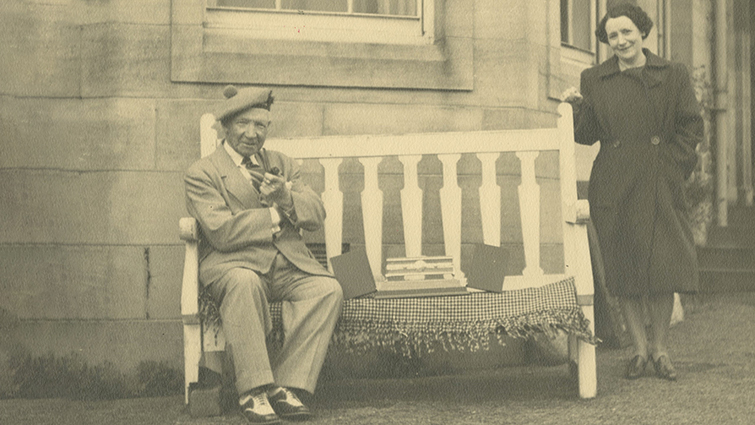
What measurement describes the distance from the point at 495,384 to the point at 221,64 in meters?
2.29

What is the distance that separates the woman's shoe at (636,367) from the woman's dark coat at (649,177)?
0.34m

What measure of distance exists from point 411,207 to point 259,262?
3.70 ft

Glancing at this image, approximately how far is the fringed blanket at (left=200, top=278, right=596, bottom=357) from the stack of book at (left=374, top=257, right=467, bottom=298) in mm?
84

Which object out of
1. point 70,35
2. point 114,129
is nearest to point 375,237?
point 114,129

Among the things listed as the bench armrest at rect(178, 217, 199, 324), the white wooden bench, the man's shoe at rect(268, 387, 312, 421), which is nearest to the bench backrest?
the white wooden bench

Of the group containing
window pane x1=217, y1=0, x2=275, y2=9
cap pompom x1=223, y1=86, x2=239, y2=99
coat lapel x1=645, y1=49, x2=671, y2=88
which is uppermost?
window pane x1=217, y1=0, x2=275, y2=9

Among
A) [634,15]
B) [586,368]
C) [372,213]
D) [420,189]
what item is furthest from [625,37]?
[586,368]

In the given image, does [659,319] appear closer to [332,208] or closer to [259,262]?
[332,208]

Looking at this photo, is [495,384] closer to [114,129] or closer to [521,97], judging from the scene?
[521,97]

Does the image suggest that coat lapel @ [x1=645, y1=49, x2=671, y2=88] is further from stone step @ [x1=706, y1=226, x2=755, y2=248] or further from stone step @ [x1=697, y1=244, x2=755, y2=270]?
stone step @ [x1=706, y1=226, x2=755, y2=248]

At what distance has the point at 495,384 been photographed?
489 centimetres

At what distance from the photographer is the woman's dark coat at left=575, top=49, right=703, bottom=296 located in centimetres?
475

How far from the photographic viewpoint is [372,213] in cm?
505

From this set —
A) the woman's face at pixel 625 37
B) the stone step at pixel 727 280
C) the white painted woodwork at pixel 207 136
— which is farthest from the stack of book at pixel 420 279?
the stone step at pixel 727 280
